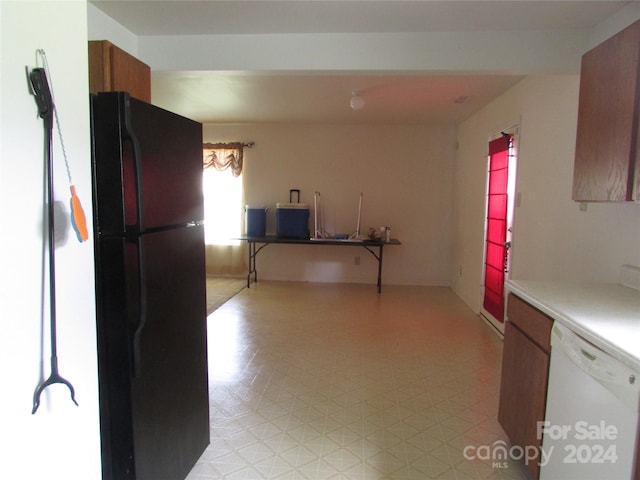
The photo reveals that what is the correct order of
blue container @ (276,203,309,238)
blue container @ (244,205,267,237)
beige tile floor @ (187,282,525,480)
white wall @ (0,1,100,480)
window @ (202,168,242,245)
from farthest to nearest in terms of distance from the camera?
window @ (202,168,242,245)
blue container @ (244,205,267,237)
blue container @ (276,203,309,238)
beige tile floor @ (187,282,525,480)
white wall @ (0,1,100,480)

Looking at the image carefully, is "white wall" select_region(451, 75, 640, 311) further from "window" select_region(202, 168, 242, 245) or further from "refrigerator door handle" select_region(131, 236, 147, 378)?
"window" select_region(202, 168, 242, 245)

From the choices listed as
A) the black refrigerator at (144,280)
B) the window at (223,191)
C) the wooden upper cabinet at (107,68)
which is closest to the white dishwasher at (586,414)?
the black refrigerator at (144,280)

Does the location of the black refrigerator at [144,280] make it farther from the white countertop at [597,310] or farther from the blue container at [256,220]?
the blue container at [256,220]

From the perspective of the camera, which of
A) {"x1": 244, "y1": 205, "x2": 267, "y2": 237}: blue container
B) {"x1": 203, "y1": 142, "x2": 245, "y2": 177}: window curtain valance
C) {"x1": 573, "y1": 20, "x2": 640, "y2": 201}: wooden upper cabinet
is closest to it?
{"x1": 573, "y1": 20, "x2": 640, "y2": 201}: wooden upper cabinet

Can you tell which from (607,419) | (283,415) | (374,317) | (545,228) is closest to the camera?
(607,419)

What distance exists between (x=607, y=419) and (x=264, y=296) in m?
4.16

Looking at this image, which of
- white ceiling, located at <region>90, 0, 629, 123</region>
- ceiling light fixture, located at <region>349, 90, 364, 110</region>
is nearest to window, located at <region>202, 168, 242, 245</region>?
white ceiling, located at <region>90, 0, 629, 123</region>

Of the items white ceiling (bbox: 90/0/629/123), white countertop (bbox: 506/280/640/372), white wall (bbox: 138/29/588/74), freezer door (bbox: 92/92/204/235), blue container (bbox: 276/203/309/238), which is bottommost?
white countertop (bbox: 506/280/640/372)

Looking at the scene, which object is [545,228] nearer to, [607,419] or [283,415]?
[607,419]

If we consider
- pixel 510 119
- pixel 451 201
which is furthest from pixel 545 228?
pixel 451 201

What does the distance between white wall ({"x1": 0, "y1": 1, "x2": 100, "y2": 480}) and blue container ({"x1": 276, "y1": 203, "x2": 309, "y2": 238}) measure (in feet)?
14.2

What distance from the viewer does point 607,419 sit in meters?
1.19

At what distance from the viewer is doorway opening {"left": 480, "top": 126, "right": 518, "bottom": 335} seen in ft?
11.5

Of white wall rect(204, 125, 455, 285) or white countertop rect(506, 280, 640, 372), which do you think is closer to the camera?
white countertop rect(506, 280, 640, 372)
